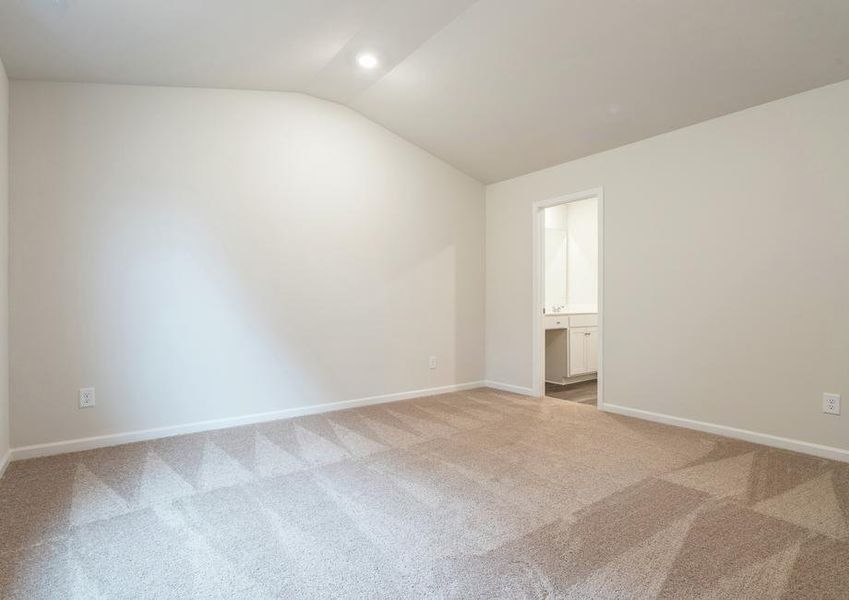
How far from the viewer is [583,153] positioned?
13.8 feet

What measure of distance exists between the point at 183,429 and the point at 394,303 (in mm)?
2137

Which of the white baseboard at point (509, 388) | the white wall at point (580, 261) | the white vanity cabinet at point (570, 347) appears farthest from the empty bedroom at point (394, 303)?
the white wall at point (580, 261)

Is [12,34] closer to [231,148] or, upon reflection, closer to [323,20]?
[231,148]

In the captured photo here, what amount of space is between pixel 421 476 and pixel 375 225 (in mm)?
2576

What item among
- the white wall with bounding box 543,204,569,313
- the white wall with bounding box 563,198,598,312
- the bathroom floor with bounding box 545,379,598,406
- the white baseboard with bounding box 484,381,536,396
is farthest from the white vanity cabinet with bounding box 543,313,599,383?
the white baseboard with bounding box 484,381,536,396

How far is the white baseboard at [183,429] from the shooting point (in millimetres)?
3008

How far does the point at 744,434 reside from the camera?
10.7ft

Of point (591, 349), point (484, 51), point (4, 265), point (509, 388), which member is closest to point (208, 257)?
point (4, 265)

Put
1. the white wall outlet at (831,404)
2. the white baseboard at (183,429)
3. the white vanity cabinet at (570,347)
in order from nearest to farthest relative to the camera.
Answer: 1. the white wall outlet at (831,404)
2. the white baseboard at (183,429)
3. the white vanity cabinet at (570,347)

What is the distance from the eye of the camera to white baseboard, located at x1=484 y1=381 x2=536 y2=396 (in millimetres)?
4853

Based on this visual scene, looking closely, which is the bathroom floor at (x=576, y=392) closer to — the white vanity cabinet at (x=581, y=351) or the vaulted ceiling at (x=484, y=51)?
the white vanity cabinet at (x=581, y=351)

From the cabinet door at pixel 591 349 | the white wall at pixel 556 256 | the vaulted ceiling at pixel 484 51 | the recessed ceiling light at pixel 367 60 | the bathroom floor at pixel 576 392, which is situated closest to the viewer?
the vaulted ceiling at pixel 484 51

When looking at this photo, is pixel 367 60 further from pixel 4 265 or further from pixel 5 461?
pixel 5 461

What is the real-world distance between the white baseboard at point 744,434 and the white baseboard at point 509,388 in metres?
0.90
